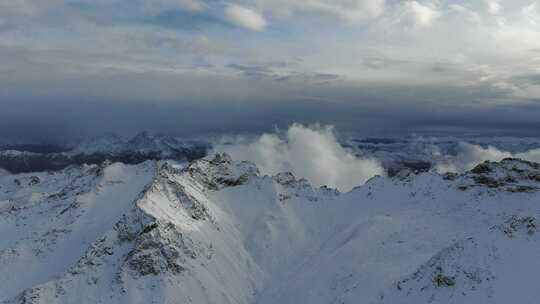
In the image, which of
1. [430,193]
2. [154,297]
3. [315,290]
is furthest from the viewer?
[430,193]

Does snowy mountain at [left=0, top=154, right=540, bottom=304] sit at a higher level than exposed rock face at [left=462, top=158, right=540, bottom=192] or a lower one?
lower

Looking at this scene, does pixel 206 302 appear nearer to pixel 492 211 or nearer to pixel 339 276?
pixel 339 276

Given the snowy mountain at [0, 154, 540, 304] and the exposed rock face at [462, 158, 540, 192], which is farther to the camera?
the exposed rock face at [462, 158, 540, 192]

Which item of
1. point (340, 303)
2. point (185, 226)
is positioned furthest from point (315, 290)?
point (185, 226)

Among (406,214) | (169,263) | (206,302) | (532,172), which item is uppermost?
(532,172)

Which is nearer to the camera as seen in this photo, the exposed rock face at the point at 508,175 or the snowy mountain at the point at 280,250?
the snowy mountain at the point at 280,250

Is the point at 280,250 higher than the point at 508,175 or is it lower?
lower

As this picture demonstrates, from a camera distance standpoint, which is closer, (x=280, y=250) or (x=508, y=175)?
(x=508, y=175)

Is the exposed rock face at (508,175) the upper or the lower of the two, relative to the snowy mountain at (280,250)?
upper
